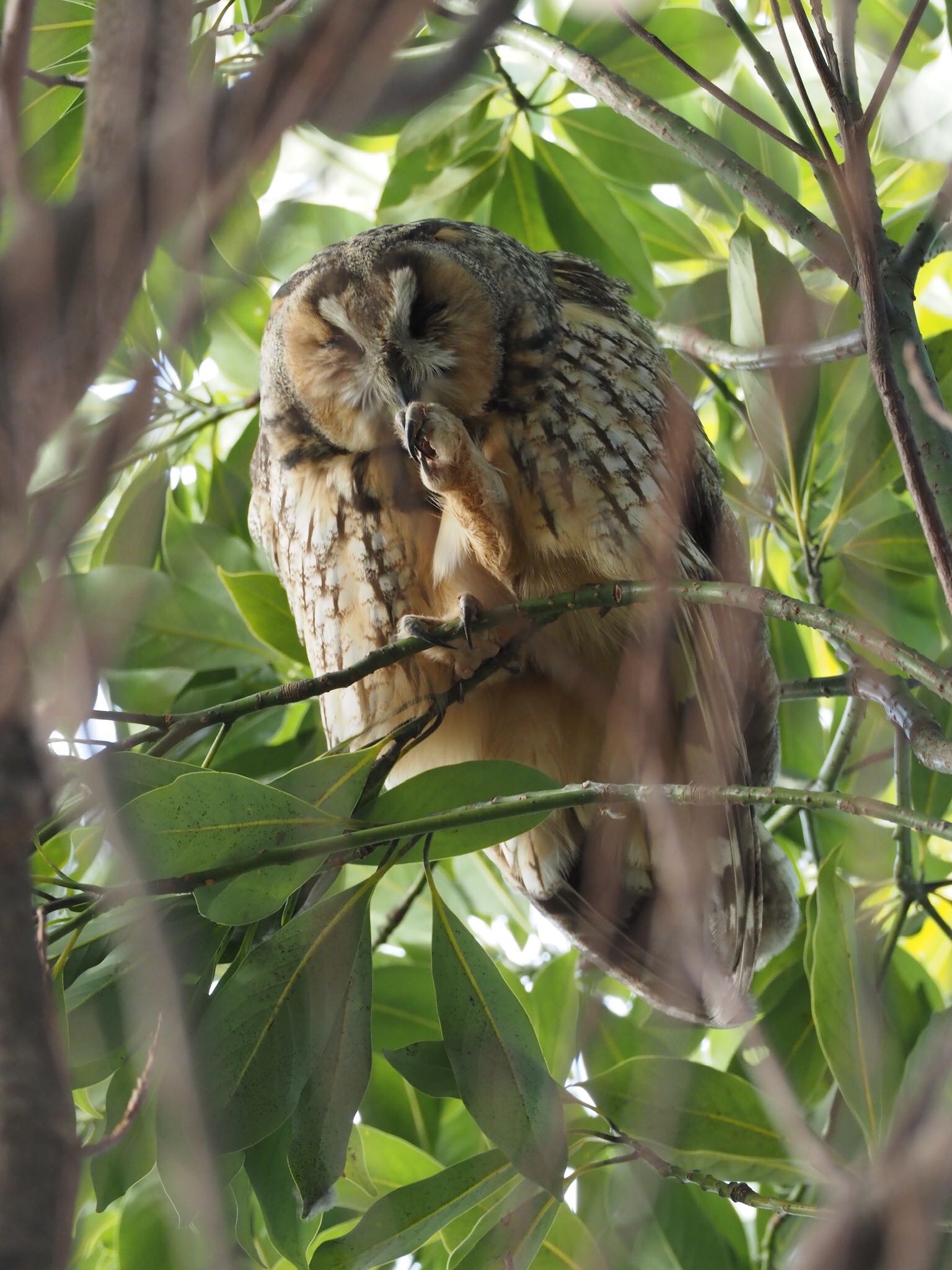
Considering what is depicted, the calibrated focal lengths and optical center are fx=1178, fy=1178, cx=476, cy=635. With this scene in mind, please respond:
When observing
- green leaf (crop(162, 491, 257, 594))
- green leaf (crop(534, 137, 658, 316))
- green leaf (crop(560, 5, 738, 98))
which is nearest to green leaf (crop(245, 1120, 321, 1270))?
green leaf (crop(162, 491, 257, 594))

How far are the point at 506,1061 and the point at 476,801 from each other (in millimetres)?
221

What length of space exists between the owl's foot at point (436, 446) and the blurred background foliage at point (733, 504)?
23cm

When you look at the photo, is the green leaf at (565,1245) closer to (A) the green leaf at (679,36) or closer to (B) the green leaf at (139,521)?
(B) the green leaf at (139,521)

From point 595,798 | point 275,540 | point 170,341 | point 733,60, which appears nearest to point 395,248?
point 275,540

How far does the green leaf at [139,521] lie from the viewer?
1510 mm

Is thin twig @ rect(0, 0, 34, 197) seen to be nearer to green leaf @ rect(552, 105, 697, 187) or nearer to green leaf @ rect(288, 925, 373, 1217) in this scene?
green leaf @ rect(288, 925, 373, 1217)

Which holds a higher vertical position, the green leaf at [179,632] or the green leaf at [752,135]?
the green leaf at [752,135]

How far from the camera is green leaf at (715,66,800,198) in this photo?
6.10ft

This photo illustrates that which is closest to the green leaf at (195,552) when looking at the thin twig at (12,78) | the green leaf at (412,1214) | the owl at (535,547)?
the owl at (535,547)

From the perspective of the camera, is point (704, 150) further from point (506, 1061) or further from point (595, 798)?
point (506, 1061)

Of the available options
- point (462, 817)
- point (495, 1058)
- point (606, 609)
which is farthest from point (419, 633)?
point (495, 1058)

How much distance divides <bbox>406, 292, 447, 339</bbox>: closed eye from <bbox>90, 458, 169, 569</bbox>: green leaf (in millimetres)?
388

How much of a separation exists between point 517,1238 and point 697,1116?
0.86ft

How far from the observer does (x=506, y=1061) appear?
1006mm
